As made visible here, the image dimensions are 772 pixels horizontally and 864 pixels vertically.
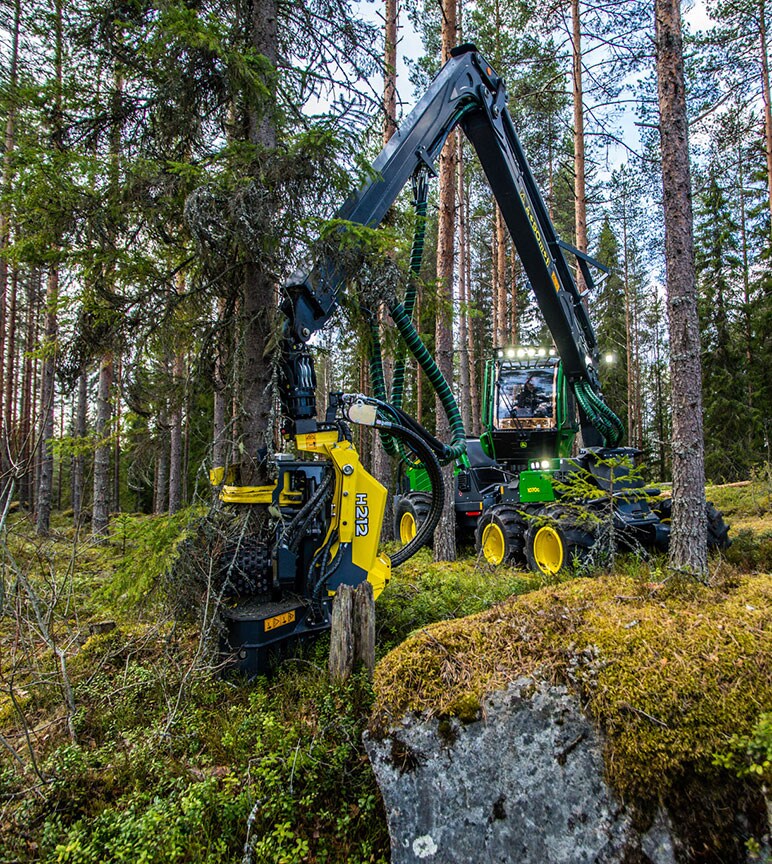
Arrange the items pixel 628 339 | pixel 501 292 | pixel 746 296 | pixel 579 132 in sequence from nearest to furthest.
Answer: pixel 579 132, pixel 501 292, pixel 746 296, pixel 628 339

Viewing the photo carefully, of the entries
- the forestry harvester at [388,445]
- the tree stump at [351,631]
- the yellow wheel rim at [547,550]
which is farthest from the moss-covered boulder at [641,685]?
the yellow wheel rim at [547,550]

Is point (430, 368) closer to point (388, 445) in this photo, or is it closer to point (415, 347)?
point (415, 347)

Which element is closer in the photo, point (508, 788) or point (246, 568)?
point (508, 788)

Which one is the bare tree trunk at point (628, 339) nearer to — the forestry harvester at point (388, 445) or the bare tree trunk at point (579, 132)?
the bare tree trunk at point (579, 132)

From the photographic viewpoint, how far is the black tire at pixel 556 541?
669 cm

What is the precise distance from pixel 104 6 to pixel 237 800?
6.34 meters

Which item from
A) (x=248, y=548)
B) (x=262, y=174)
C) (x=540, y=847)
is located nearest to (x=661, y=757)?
(x=540, y=847)

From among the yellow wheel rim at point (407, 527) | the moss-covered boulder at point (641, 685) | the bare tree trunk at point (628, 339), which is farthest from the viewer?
the bare tree trunk at point (628, 339)

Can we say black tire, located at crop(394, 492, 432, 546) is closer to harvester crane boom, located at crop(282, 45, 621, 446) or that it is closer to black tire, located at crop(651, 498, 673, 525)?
harvester crane boom, located at crop(282, 45, 621, 446)

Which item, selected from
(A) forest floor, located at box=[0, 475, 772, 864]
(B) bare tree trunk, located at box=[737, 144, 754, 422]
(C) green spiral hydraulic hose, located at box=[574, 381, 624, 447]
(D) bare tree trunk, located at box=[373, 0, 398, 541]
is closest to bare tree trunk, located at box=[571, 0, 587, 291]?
(D) bare tree trunk, located at box=[373, 0, 398, 541]

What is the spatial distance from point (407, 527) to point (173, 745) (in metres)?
7.25

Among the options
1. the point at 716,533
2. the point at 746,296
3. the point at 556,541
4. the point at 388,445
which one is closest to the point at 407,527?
the point at 556,541

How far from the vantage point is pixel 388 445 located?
5.77m

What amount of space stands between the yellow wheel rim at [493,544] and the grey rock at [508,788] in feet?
20.0
